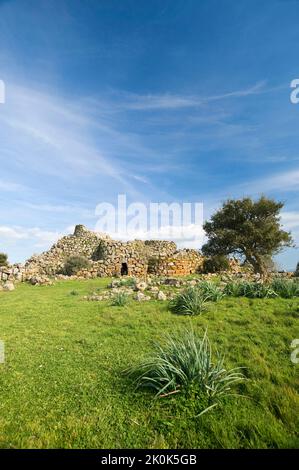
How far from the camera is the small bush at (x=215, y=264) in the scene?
2566cm

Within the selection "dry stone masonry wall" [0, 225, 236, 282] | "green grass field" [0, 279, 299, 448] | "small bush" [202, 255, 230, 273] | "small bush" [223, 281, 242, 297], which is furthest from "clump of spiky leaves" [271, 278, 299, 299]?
"small bush" [202, 255, 230, 273]

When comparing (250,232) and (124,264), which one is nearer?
(250,232)

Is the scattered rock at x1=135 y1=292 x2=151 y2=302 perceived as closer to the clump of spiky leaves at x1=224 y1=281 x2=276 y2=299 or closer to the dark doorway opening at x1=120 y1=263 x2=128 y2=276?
the clump of spiky leaves at x1=224 y1=281 x2=276 y2=299

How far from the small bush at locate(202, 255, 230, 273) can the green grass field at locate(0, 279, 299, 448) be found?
54.9 ft

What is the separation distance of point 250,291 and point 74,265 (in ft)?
61.3

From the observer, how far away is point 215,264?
26031mm

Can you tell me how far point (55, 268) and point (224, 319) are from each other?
913 inches

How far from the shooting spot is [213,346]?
646 cm

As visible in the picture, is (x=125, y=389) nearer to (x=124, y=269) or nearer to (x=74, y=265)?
(x=124, y=269)

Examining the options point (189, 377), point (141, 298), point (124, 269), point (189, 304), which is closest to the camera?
point (189, 377)

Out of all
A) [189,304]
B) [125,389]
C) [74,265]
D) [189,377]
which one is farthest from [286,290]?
[74,265]

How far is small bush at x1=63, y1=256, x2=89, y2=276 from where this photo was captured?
26594 millimetres

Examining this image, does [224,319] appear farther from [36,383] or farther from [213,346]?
[36,383]
